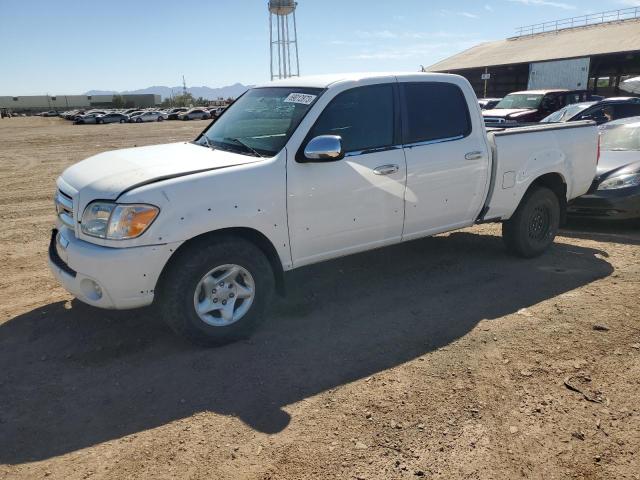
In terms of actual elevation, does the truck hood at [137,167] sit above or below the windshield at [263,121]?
below

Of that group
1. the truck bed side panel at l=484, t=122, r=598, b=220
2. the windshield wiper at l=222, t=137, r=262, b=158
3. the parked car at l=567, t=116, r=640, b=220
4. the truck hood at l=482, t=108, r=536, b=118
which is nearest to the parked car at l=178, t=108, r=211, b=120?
the truck hood at l=482, t=108, r=536, b=118

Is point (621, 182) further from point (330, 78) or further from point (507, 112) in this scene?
point (507, 112)

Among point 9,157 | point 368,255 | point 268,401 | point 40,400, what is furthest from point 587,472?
point 9,157

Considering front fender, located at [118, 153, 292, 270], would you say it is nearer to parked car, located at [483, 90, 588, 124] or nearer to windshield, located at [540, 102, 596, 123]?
windshield, located at [540, 102, 596, 123]

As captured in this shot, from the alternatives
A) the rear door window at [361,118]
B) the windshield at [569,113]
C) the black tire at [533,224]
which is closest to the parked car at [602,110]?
the windshield at [569,113]

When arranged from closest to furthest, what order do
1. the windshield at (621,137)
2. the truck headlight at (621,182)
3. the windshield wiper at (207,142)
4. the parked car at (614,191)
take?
the windshield wiper at (207,142), the parked car at (614,191), the truck headlight at (621,182), the windshield at (621,137)

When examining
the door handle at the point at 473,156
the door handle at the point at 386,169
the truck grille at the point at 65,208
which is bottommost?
the truck grille at the point at 65,208

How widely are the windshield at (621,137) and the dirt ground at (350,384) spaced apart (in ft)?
11.3

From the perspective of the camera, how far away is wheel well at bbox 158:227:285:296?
3.81 m

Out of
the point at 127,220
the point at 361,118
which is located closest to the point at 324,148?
the point at 361,118

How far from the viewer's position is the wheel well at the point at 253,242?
12.5 feet

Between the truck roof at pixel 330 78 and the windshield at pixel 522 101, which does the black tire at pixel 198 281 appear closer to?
the truck roof at pixel 330 78

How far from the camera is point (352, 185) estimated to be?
439 centimetres

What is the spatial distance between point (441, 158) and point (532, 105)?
43.2 ft
